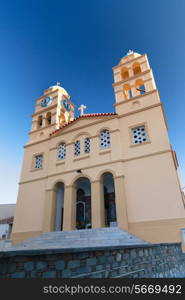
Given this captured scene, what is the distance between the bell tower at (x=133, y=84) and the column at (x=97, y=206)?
5643mm

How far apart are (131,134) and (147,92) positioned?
343cm

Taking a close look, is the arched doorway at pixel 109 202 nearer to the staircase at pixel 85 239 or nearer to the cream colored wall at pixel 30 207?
the staircase at pixel 85 239

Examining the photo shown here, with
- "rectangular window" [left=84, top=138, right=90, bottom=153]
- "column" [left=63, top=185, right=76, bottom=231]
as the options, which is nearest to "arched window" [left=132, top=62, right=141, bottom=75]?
"rectangular window" [left=84, top=138, right=90, bottom=153]

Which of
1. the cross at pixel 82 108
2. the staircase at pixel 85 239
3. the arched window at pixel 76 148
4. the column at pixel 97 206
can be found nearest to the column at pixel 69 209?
the staircase at pixel 85 239

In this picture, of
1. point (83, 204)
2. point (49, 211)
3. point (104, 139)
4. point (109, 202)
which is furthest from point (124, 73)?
point (49, 211)

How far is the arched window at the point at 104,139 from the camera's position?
11.6 meters

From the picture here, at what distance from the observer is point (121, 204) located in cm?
918

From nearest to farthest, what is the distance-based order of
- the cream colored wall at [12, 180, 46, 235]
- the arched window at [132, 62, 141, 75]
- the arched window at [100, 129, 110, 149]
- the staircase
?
the staircase, the cream colored wall at [12, 180, 46, 235], the arched window at [100, 129, 110, 149], the arched window at [132, 62, 141, 75]

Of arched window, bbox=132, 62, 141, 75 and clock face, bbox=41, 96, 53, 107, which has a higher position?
arched window, bbox=132, 62, 141, 75

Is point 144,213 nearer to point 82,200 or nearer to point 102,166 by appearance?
point 102,166

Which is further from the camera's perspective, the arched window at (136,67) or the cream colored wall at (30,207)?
the arched window at (136,67)

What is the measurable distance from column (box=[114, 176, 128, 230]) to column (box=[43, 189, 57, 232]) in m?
4.33

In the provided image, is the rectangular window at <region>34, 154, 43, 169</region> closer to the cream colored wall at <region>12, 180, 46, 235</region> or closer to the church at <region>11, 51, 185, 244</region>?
the church at <region>11, 51, 185, 244</region>

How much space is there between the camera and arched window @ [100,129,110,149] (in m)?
11.6
